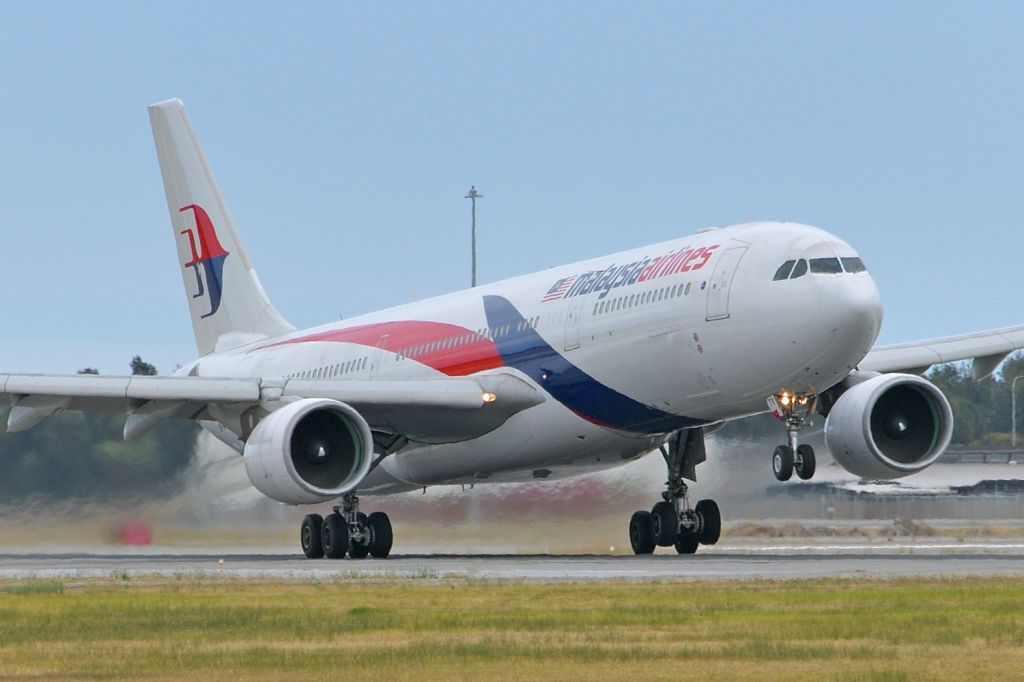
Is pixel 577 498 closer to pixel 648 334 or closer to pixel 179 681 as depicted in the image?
pixel 648 334

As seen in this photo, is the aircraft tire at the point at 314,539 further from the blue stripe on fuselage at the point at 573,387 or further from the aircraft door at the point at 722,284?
the aircraft door at the point at 722,284

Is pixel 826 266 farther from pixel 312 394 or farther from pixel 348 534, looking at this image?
pixel 348 534

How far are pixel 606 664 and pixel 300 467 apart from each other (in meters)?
→ 16.8

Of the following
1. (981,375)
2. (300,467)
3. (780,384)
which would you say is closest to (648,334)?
(780,384)

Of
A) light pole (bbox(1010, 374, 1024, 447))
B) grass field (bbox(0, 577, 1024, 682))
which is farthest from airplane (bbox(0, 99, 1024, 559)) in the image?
light pole (bbox(1010, 374, 1024, 447))

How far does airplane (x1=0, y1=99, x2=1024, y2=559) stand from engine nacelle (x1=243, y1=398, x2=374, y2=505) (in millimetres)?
35

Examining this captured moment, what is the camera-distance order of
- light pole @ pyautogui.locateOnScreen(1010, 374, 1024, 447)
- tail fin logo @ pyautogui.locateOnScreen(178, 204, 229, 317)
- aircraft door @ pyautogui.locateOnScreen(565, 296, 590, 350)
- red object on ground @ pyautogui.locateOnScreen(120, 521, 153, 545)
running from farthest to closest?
1. light pole @ pyautogui.locateOnScreen(1010, 374, 1024, 447)
2. tail fin logo @ pyautogui.locateOnScreen(178, 204, 229, 317)
3. red object on ground @ pyautogui.locateOnScreen(120, 521, 153, 545)
4. aircraft door @ pyautogui.locateOnScreen(565, 296, 590, 350)

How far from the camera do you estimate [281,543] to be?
121 feet

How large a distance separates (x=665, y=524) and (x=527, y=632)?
16877mm

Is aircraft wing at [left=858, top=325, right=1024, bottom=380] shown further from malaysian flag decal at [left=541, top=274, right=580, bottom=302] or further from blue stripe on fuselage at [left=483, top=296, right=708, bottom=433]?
malaysian flag decal at [left=541, top=274, right=580, bottom=302]

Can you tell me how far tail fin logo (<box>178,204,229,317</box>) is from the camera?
4147cm

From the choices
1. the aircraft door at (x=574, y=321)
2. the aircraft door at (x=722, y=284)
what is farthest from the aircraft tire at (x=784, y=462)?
the aircraft door at (x=574, y=321)

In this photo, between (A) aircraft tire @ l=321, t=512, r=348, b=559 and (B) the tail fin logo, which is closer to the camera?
(A) aircraft tire @ l=321, t=512, r=348, b=559

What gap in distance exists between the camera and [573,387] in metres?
29.4
